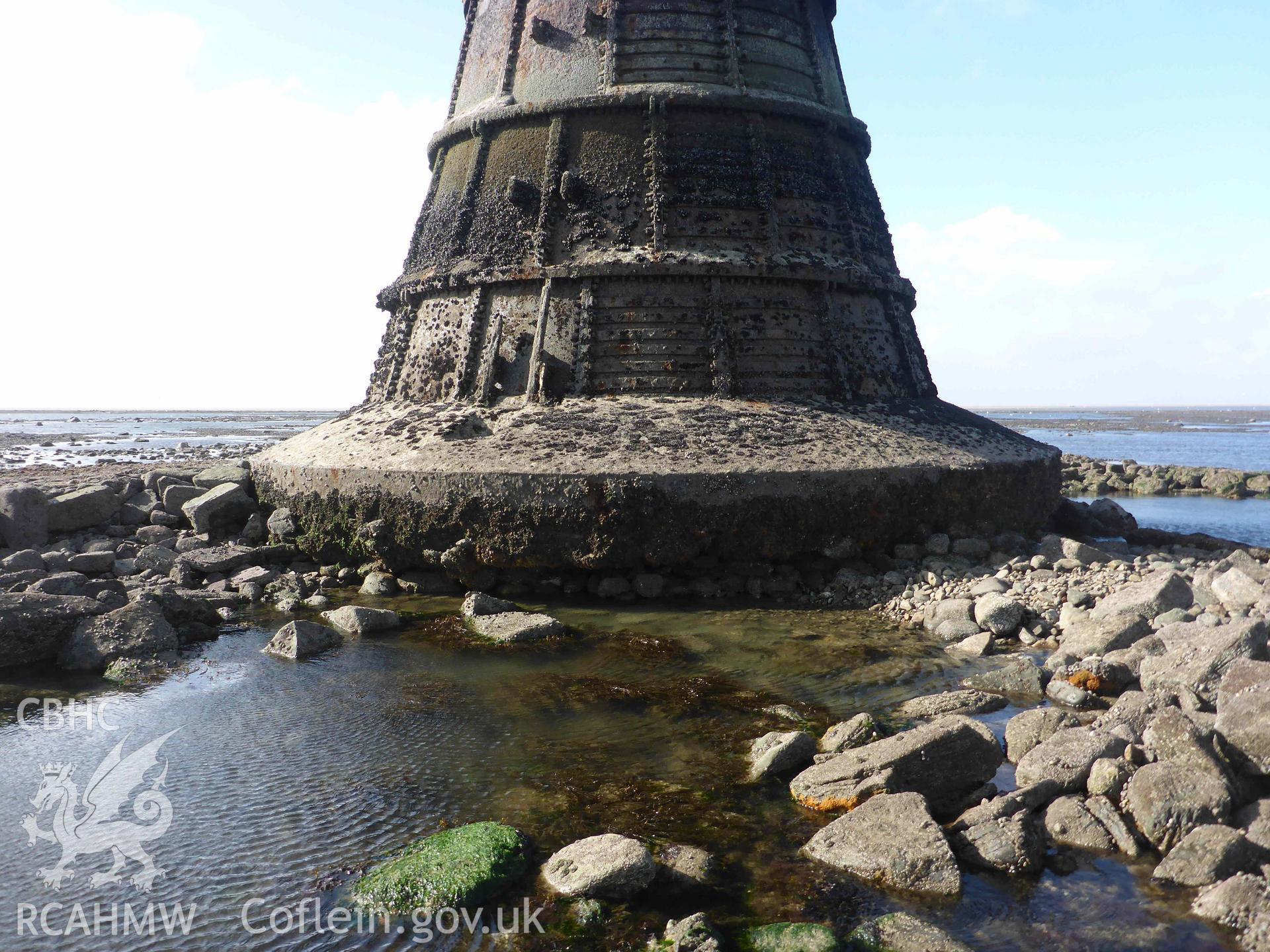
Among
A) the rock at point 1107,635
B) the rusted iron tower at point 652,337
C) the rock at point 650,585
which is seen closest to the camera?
the rock at point 1107,635

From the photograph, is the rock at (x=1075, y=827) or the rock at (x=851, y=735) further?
the rock at (x=851, y=735)

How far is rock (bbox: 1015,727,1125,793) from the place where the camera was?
13.2 ft

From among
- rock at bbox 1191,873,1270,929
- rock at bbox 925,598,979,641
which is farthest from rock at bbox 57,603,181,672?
rock at bbox 1191,873,1270,929

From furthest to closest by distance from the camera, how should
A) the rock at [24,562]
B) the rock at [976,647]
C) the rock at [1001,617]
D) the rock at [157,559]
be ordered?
the rock at [157,559] < the rock at [24,562] < the rock at [1001,617] < the rock at [976,647]

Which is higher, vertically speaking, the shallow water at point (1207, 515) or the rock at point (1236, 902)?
the shallow water at point (1207, 515)

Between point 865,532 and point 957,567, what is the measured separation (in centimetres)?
88

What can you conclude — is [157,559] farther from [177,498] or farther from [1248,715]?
[1248,715]

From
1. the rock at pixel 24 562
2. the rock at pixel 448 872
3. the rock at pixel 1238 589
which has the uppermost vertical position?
the rock at pixel 1238 589

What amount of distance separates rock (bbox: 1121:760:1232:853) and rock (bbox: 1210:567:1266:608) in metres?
2.75

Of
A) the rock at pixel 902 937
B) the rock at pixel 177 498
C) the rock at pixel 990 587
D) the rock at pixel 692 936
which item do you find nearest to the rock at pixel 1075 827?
the rock at pixel 902 937

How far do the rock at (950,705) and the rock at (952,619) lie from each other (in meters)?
1.43

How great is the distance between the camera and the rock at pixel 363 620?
712 cm

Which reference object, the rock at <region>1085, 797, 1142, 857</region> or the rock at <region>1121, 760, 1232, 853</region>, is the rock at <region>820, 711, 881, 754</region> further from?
the rock at <region>1121, 760, 1232, 853</region>

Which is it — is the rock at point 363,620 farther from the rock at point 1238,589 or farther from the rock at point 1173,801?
the rock at point 1238,589
